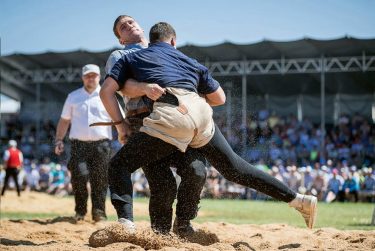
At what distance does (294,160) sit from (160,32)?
2077cm

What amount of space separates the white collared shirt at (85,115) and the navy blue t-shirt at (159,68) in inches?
155

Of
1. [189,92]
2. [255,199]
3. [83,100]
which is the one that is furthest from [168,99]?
[255,199]

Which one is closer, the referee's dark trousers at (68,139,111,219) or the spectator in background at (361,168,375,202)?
the referee's dark trousers at (68,139,111,219)

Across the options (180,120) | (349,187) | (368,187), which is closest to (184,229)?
(180,120)

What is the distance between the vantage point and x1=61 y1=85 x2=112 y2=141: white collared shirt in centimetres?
928

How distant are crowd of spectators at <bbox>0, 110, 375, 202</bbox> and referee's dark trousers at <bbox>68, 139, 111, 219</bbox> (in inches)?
399

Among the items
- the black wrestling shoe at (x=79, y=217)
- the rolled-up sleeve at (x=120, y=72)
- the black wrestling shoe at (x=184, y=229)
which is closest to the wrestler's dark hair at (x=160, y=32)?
the rolled-up sleeve at (x=120, y=72)

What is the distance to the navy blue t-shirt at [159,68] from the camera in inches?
210

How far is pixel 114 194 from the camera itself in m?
5.40

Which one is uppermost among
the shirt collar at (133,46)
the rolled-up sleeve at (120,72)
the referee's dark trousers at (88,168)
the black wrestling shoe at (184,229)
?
the shirt collar at (133,46)

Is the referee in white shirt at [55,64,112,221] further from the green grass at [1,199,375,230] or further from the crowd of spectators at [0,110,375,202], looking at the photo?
the crowd of spectators at [0,110,375,202]

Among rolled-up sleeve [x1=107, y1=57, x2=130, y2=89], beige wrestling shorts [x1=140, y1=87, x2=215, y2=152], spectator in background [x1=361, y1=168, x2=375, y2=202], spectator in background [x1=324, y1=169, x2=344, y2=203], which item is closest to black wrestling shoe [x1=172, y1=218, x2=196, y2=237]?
beige wrestling shorts [x1=140, y1=87, x2=215, y2=152]

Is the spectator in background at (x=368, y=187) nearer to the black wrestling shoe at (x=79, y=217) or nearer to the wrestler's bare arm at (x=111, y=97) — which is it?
the black wrestling shoe at (x=79, y=217)

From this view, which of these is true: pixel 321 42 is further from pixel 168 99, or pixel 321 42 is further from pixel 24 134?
pixel 168 99
